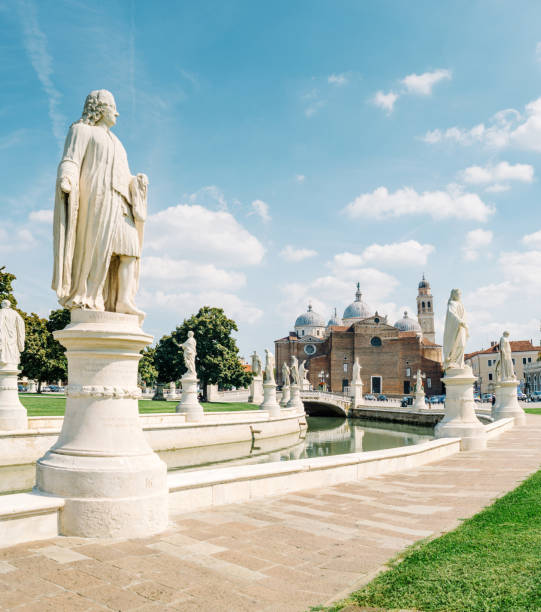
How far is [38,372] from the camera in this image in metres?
40.1

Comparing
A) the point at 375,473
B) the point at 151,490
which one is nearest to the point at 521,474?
the point at 375,473

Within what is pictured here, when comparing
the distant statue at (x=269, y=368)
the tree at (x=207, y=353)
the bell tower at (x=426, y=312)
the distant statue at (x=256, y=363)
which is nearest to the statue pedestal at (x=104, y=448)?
the distant statue at (x=269, y=368)

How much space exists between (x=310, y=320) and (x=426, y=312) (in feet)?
84.6

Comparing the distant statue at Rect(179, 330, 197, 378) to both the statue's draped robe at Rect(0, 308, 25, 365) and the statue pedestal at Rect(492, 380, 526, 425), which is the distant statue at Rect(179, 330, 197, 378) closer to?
the statue's draped robe at Rect(0, 308, 25, 365)

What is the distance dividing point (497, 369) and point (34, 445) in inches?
702

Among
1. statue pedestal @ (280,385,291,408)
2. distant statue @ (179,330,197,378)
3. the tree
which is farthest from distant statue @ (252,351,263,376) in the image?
the tree

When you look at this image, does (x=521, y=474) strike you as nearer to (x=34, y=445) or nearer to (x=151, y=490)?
(x=151, y=490)

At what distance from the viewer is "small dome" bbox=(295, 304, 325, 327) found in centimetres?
10419

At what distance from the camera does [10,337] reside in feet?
46.1

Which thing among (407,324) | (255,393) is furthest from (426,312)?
(255,393)

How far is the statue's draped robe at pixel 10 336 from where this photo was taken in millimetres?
13844

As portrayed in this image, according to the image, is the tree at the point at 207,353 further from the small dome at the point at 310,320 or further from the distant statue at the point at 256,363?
the small dome at the point at 310,320

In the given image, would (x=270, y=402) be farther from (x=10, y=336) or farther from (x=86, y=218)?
(x=86, y=218)

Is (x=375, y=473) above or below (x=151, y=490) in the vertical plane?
below
